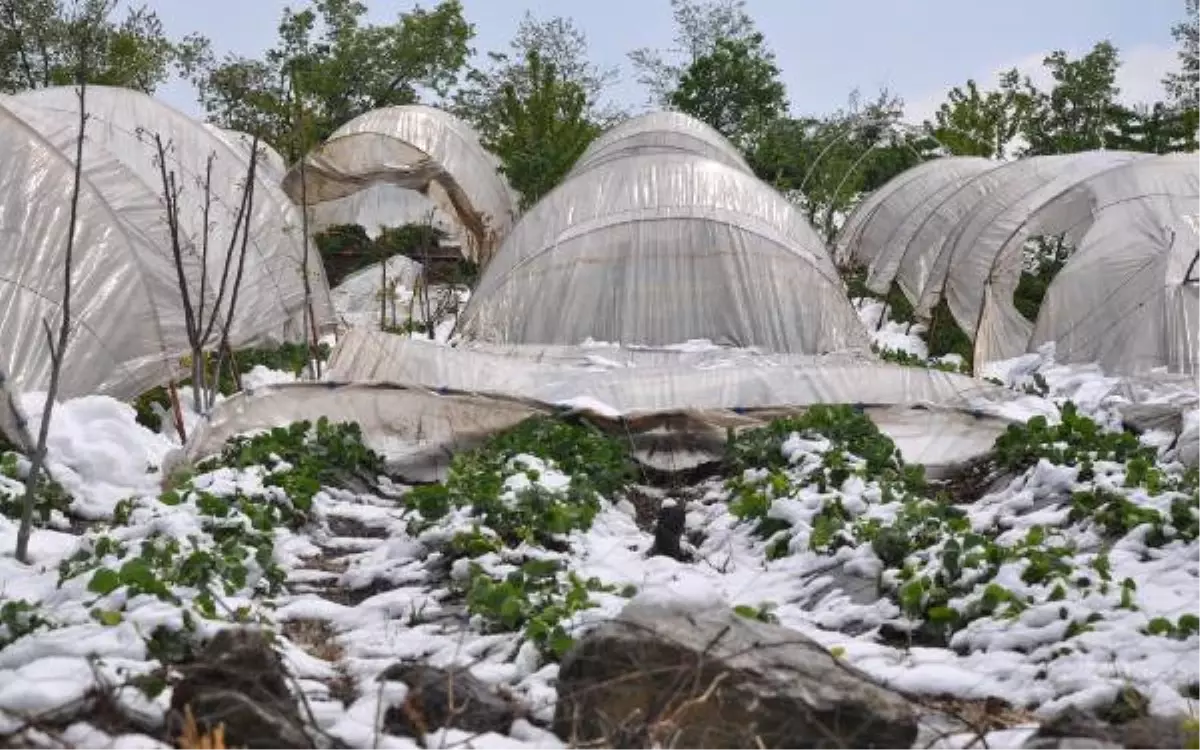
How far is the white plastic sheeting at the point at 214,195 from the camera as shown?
12180 mm

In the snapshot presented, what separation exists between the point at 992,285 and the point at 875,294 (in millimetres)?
6318

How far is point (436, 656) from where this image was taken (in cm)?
475

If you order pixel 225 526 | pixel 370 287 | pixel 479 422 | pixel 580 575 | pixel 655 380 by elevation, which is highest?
pixel 370 287

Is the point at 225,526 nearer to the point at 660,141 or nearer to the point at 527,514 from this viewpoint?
the point at 527,514

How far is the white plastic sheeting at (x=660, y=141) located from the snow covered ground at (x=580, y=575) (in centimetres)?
924

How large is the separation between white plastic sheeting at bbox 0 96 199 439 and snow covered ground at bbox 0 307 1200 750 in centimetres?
147

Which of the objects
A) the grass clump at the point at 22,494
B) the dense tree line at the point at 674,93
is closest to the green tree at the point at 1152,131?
the dense tree line at the point at 674,93

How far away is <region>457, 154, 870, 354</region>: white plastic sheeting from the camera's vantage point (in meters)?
12.2

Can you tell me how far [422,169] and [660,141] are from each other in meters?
4.53

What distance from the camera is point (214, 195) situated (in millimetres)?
11797

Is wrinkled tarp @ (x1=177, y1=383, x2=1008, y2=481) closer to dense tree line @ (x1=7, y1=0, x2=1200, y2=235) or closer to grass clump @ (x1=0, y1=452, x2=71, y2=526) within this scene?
grass clump @ (x1=0, y1=452, x2=71, y2=526)

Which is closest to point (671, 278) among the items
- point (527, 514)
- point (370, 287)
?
point (527, 514)

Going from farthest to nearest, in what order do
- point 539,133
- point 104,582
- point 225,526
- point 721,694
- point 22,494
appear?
1. point 539,133
2. point 22,494
3. point 225,526
4. point 104,582
5. point 721,694

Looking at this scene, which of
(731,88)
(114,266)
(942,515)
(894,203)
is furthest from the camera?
(731,88)
